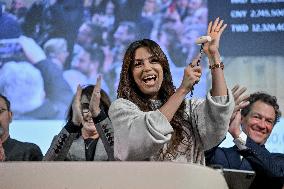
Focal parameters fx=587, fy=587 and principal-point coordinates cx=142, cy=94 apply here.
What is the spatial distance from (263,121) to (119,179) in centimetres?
170

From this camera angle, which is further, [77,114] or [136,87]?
[77,114]

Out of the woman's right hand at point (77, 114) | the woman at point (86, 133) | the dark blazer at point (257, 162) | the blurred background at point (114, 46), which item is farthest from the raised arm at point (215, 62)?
the blurred background at point (114, 46)

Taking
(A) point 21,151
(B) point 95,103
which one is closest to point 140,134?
(B) point 95,103

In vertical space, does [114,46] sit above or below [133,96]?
above

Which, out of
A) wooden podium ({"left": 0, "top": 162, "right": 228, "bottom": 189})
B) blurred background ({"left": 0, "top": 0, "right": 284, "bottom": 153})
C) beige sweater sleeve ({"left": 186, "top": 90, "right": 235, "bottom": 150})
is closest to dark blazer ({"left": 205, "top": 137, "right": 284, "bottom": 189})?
beige sweater sleeve ({"left": 186, "top": 90, "right": 235, "bottom": 150})

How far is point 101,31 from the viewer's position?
3238mm

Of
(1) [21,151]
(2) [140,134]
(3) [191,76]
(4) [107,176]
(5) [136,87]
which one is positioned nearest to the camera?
(4) [107,176]

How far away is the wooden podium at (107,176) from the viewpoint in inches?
31.8

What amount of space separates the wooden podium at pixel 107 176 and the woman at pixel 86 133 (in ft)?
4.29

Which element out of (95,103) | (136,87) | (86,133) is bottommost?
(86,133)

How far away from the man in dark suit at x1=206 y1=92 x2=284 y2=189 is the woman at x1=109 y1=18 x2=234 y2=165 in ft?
2.13

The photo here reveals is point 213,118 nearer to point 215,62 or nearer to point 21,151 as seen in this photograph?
point 215,62

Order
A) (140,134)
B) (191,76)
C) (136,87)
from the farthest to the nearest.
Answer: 1. (136,87)
2. (191,76)
3. (140,134)

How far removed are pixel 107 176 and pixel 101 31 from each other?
8.08 feet
